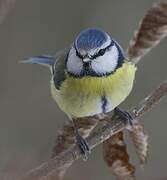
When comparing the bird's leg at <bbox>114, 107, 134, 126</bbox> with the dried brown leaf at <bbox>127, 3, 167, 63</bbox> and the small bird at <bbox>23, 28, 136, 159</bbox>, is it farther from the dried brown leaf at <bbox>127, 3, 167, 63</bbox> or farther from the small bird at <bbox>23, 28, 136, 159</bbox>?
the dried brown leaf at <bbox>127, 3, 167, 63</bbox>

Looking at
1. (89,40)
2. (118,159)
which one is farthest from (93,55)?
(118,159)

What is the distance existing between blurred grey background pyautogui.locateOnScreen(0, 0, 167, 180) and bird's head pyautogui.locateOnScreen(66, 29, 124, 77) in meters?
1.08

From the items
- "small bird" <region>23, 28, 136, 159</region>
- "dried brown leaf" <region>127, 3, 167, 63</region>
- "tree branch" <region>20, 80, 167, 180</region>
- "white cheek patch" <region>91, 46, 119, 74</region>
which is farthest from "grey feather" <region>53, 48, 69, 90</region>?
"dried brown leaf" <region>127, 3, 167, 63</region>

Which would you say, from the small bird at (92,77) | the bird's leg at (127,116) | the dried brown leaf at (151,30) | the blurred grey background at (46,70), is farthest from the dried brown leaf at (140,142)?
the blurred grey background at (46,70)

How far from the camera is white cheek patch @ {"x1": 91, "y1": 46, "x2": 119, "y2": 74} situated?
176cm

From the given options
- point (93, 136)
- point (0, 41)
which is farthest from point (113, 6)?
point (93, 136)

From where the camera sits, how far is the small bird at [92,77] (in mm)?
1728

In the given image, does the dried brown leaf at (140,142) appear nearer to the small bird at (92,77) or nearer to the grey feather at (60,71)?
the small bird at (92,77)

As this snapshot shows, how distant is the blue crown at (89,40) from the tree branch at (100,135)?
28 cm

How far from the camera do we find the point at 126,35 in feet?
11.4

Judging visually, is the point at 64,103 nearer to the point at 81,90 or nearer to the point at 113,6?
the point at 81,90

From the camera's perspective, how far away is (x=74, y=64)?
1.82 m

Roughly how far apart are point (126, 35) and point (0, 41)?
3.25 ft

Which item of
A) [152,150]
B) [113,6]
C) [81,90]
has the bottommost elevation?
[152,150]
